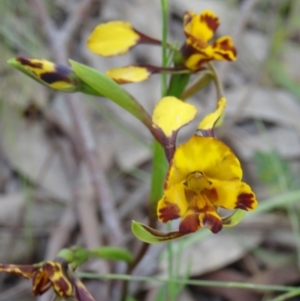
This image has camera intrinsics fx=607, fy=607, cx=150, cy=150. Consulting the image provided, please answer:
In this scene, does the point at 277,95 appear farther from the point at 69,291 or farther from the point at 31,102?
the point at 69,291

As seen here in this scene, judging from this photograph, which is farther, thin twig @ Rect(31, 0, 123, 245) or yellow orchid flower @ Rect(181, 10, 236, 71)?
thin twig @ Rect(31, 0, 123, 245)

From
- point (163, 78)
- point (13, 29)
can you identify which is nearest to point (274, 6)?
point (13, 29)

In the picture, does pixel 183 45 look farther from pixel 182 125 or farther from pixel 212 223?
pixel 212 223

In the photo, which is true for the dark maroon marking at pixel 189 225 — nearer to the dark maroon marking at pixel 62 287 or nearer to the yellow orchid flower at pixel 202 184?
the yellow orchid flower at pixel 202 184

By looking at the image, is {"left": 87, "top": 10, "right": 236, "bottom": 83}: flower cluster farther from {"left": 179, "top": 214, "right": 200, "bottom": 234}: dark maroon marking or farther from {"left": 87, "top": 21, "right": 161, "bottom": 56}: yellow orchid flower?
{"left": 179, "top": 214, "right": 200, "bottom": 234}: dark maroon marking

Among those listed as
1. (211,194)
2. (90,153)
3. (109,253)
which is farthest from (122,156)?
(211,194)

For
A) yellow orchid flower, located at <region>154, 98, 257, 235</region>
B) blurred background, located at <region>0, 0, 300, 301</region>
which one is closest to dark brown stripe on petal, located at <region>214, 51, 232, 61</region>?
yellow orchid flower, located at <region>154, 98, 257, 235</region>
